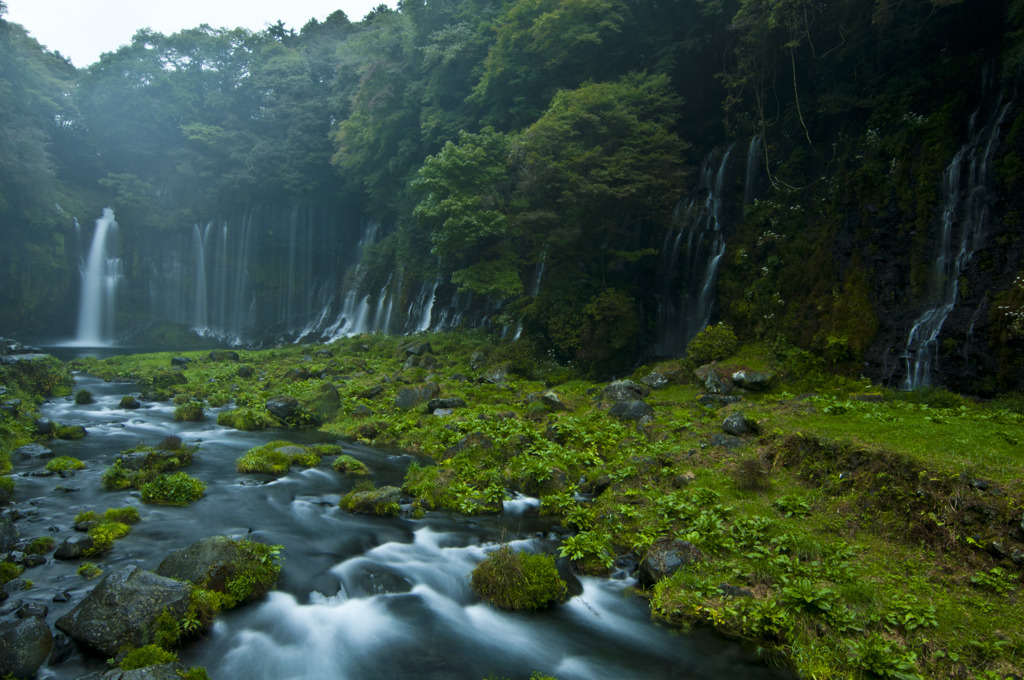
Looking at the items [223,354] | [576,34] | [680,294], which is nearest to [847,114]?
[680,294]

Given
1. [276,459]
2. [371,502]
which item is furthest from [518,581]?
[276,459]

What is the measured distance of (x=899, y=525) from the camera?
714cm

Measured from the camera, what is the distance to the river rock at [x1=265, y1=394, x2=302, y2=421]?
1596cm

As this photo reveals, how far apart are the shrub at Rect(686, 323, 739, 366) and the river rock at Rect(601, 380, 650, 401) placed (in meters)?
2.24

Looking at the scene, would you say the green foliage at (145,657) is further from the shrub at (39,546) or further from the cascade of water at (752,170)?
the cascade of water at (752,170)

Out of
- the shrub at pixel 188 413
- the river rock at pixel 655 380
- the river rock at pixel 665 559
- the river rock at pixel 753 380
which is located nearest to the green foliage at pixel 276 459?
the shrub at pixel 188 413

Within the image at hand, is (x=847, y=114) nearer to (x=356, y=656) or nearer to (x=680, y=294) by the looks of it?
(x=680, y=294)

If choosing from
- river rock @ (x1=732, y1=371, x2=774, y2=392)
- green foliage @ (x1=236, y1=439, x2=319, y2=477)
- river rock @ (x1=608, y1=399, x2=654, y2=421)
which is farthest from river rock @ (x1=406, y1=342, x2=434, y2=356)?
river rock @ (x1=732, y1=371, x2=774, y2=392)

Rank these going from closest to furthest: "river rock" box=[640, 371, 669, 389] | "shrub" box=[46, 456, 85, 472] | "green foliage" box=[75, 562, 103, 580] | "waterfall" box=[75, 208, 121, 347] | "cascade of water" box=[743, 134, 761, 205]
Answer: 1. "green foliage" box=[75, 562, 103, 580]
2. "shrub" box=[46, 456, 85, 472]
3. "river rock" box=[640, 371, 669, 389]
4. "cascade of water" box=[743, 134, 761, 205]
5. "waterfall" box=[75, 208, 121, 347]

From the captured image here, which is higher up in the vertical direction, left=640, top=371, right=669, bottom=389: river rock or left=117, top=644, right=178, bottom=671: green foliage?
left=640, top=371, right=669, bottom=389: river rock

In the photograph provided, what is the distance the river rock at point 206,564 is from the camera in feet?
21.3

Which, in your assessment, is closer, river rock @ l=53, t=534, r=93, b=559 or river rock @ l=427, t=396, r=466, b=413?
river rock @ l=53, t=534, r=93, b=559

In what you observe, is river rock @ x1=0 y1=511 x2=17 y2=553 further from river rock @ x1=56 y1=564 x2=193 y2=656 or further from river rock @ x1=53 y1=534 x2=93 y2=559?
river rock @ x1=56 y1=564 x2=193 y2=656

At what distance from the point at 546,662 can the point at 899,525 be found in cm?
472
